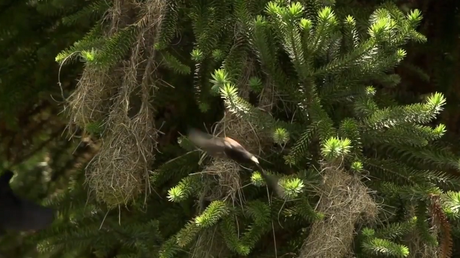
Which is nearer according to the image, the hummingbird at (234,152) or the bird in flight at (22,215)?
the hummingbird at (234,152)

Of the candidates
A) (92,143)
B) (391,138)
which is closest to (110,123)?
(92,143)

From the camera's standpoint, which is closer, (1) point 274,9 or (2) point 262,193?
(1) point 274,9

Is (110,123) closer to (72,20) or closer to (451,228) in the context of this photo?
(72,20)

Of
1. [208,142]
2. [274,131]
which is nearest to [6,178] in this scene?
[208,142]

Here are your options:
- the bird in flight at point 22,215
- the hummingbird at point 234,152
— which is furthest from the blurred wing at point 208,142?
the bird in flight at point 22,215

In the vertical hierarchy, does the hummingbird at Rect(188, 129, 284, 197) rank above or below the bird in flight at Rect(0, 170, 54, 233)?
above

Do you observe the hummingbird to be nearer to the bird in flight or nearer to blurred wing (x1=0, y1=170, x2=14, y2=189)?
the bird in flight

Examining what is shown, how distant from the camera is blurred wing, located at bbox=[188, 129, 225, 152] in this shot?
118cm

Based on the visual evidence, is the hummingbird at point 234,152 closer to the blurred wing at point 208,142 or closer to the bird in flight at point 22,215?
the blurred wing at point 208,142

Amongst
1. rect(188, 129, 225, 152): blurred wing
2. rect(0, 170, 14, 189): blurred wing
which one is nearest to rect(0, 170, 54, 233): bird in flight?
rect(0, 170, 14, 189): blurred wing

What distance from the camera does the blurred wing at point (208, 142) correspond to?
118cm

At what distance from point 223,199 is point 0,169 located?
0.72 m

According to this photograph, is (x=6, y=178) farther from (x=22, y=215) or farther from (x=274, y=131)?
(x=274, y=131)

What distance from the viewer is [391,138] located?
3.79ft
